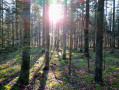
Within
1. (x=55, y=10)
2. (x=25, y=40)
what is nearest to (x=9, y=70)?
(x=25, y=40)

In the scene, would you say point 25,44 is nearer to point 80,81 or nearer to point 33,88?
point 33,88

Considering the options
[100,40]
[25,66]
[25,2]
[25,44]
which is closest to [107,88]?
[100,40]

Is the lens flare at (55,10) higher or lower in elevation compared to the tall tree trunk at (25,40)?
higher

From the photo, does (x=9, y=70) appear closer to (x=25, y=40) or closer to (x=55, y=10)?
(x=25, y=40)

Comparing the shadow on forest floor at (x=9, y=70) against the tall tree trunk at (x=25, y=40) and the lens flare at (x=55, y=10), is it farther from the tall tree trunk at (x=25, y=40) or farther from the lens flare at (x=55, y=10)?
the lens flare at (x=55, y=10)

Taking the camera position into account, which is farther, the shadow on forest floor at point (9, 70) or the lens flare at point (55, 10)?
the lens flare at point (55, 10)

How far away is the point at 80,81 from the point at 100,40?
3.87 m

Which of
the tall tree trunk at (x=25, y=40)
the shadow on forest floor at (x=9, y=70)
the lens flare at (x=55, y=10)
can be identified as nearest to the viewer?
the tall tree trunk at (x=25, y=40)

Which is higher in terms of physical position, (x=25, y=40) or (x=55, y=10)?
(x=55, y=10)

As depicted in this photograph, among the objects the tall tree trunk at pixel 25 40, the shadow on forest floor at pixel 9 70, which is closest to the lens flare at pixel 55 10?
the tall tree trunk at pixel 25 40

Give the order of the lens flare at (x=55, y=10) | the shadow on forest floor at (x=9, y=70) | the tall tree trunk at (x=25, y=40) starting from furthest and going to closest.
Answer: the lens flare at (x=55, y=10)
the shadow on forest floor at (x=9, y=70)
the tall tree trunk at (x=25, y=40)

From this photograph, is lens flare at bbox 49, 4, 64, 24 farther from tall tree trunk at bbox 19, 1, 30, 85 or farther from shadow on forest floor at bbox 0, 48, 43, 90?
shadow on forest floor at bbox 0, 48, 43, 90

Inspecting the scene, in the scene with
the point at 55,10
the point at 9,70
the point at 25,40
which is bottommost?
the point at 9,70

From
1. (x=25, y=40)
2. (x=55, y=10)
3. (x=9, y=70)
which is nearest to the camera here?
(x=25, y=40)
